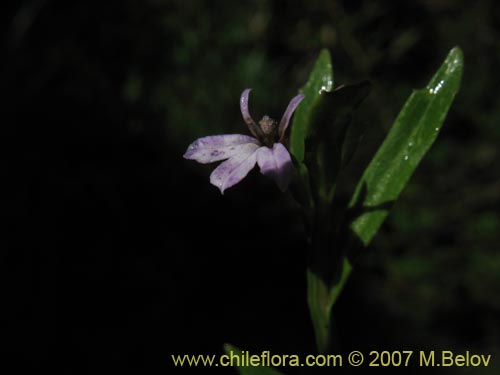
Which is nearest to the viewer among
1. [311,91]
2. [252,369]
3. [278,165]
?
Result: [278,165]

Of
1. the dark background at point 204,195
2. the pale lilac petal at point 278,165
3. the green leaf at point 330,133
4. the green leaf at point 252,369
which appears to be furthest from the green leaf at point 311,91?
the dark background at point 204,195

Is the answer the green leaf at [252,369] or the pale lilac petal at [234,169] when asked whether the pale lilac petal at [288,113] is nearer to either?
the pale lilac petal at [234,169]

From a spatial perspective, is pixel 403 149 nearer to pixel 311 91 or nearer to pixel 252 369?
pixel 311 91

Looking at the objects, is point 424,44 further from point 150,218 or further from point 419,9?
point 150,218

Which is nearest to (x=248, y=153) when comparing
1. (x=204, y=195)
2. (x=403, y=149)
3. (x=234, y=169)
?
(x=234, y=169)

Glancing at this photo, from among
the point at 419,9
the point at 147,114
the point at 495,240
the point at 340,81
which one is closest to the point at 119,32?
the point at 147,114
